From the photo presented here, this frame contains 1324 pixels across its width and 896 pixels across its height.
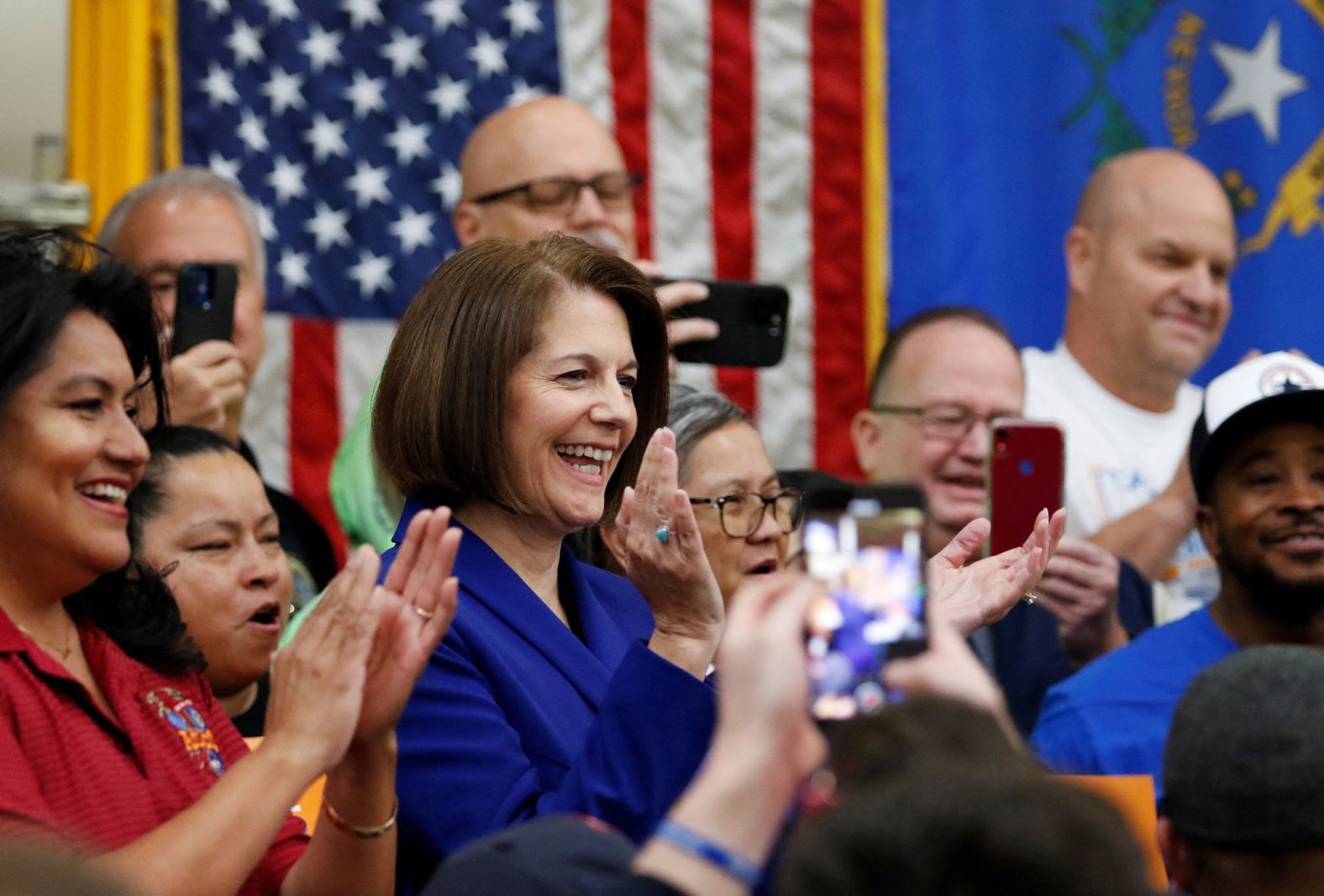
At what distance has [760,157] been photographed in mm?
5930

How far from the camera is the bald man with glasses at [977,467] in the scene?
4.18 meters

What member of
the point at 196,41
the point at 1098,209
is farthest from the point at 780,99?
the point at 196,41

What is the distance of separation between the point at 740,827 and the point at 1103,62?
203 inches

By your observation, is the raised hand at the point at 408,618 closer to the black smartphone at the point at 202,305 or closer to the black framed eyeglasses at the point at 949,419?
the black smartphone at the point at 202,305

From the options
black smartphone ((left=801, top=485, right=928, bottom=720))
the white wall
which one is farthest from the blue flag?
black smartphone ((left=801, top=485, right=928, bottom=720))

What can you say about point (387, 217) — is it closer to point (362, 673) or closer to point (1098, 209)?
point (1098, 209)

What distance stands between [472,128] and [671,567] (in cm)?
332

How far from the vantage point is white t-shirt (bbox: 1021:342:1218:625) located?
4.92 meters

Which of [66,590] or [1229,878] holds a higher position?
[66,590]

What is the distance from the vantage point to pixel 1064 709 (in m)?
3.76

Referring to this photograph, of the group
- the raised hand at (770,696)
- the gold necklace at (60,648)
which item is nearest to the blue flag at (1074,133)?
the gold necklace at (60,648)

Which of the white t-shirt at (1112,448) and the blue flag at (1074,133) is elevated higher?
the blue flag at (1074,133)

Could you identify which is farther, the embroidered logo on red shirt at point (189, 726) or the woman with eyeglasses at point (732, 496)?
the woman with eyeglasses at point (732, 496)

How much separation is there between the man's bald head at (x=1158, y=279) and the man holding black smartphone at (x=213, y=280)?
240 centimetres
